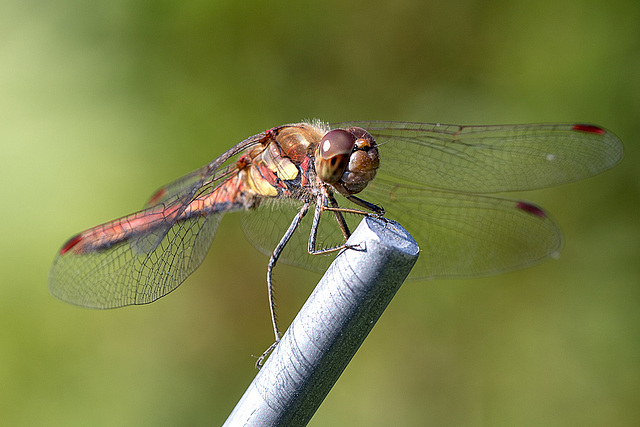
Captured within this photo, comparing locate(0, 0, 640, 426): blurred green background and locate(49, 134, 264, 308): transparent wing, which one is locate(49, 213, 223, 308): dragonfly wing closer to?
locate(49, 134, 264, 308): transparent wing

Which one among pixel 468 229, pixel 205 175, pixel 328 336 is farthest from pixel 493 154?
pixel 328 336

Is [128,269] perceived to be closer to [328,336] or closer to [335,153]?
[335,153]

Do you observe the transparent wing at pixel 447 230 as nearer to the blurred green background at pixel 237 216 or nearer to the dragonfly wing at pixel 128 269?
the blurred green background at pixel 237 216

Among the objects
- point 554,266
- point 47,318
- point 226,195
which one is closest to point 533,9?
point 554,266

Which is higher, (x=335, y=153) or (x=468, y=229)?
(x=468, y=229)

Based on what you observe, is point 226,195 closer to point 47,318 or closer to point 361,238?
point 47,318
